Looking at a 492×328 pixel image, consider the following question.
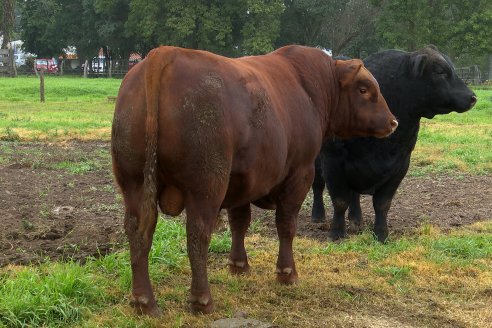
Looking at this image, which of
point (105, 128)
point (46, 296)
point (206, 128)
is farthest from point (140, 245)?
point (105, 128)

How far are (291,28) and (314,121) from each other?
50.7 metres

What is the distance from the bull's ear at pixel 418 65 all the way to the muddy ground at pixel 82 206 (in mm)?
1731

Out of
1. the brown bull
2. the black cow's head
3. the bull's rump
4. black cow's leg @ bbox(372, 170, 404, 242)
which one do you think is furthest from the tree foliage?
the bull's rump

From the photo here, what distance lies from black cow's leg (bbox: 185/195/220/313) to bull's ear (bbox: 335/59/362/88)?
6.44ft

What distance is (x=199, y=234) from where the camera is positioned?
4.18m

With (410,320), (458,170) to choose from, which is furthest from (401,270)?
(458,170)

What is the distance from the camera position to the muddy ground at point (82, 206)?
6117 mm

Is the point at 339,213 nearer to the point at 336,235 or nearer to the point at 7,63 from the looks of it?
the point at 336,235

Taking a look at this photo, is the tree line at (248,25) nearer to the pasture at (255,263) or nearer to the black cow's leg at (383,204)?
the pasture at (255,263)

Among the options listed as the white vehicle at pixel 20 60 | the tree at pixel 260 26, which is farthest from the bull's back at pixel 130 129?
the white vehicle at pixel 20 60

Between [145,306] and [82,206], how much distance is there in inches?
146

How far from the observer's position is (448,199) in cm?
921

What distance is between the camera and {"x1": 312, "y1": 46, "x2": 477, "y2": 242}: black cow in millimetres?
6984

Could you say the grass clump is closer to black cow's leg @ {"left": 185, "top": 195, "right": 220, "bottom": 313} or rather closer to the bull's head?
black cow's leg @ {"left": 185, "top": 195, "right": 220, "bottom": 313}
